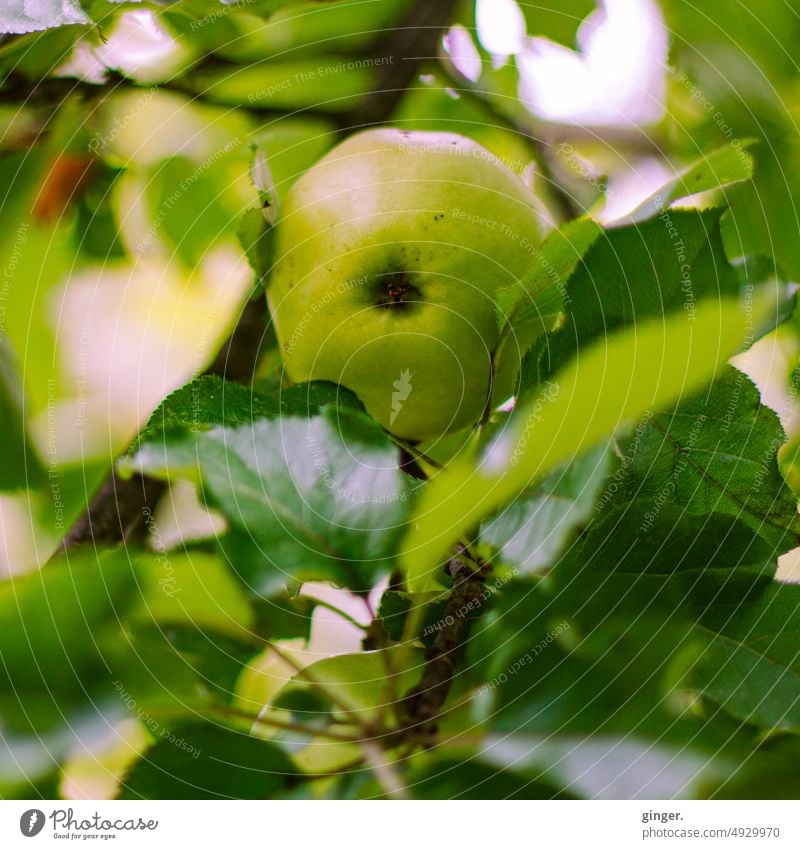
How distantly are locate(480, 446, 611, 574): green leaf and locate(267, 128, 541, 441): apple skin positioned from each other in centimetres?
5

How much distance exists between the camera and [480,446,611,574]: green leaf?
0.35m

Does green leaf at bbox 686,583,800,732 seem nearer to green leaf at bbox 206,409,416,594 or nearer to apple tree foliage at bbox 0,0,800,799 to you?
apple tree foliage at bbox 0,0,800,799

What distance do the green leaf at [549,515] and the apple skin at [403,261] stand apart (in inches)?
1.9

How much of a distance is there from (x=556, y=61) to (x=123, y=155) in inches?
8.8

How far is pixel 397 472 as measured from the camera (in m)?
0.35

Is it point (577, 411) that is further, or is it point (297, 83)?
point (297, 83)

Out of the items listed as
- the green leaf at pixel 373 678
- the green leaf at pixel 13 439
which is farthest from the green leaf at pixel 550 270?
the green leaf at pixel 13 439

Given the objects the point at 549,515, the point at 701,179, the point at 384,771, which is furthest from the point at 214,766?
the point at 701,179

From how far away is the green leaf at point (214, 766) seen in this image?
0.37 metres

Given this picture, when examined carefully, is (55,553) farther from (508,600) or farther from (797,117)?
(797,117)

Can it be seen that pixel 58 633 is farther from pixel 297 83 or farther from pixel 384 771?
pixel 297 83

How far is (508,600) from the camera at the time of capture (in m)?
0.36

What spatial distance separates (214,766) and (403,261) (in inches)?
8.9
